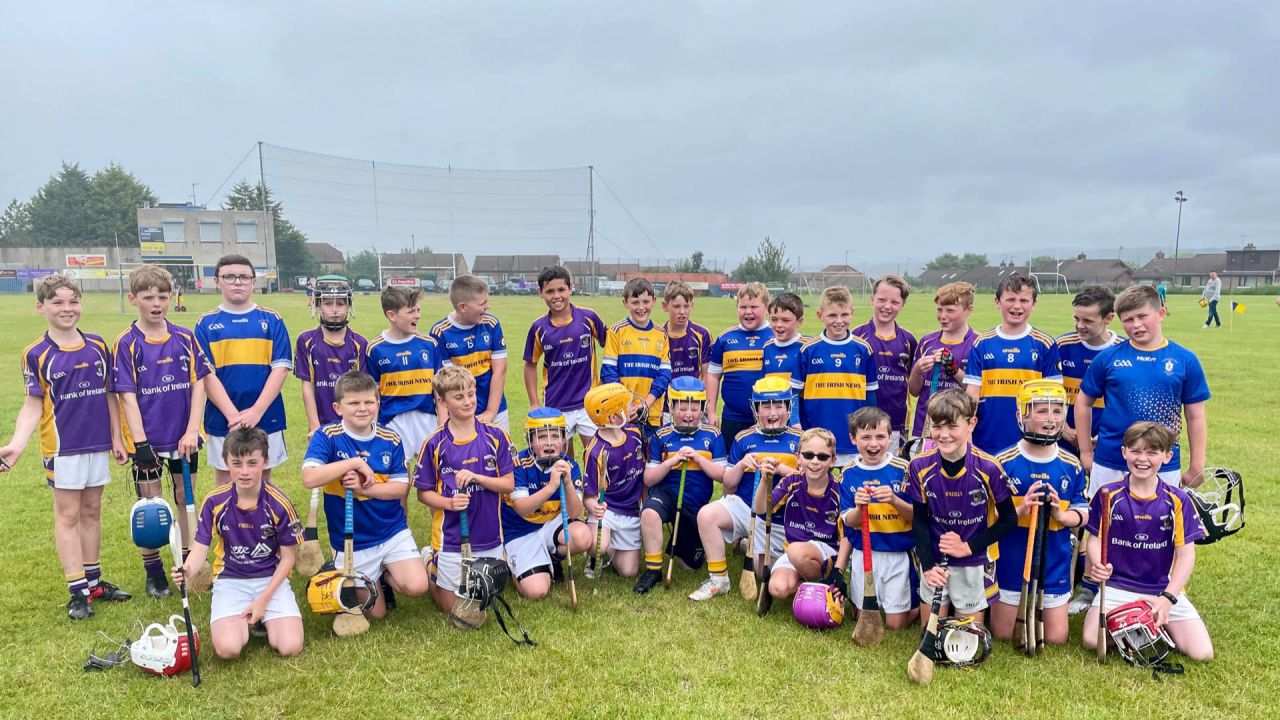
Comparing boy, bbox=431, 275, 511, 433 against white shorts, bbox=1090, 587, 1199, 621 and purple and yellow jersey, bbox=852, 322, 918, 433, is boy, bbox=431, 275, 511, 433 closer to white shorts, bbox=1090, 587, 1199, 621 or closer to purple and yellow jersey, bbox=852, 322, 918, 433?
purple and yellow jersey, bbox=852, 322, 918, 433

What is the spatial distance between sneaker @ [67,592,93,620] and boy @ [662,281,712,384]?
4.48m

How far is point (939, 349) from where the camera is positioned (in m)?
5.73

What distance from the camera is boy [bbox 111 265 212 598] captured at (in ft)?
16.0

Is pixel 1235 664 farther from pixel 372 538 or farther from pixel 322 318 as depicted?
pixel 322 318

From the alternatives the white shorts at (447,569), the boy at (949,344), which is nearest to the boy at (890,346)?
the boy at (949,344)

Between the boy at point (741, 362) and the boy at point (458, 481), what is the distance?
1.92m

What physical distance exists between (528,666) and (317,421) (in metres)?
2.64

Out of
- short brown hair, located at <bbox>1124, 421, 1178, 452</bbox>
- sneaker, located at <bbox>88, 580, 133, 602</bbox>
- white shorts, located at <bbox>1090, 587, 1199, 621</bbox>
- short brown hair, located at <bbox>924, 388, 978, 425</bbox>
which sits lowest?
sneaker, located at <bbox>88, 580, 133, 602</bbox>

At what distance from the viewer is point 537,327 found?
21.6 ft

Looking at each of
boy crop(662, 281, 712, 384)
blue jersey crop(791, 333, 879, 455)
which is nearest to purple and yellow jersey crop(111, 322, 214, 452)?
boy crop(662, 281, 712, 384)

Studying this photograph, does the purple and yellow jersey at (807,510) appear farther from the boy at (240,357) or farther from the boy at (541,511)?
the boy at (240,357)

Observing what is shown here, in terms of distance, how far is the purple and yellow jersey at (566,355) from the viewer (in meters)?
6.51

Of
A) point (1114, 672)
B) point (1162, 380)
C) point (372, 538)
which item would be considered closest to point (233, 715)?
point (372, 538)

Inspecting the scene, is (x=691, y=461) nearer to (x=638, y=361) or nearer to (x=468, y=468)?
(x=638, y=361)
